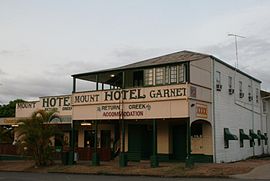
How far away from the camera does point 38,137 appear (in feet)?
92.9

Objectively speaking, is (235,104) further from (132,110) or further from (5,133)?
(5,133)

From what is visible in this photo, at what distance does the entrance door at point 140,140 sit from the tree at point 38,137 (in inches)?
234

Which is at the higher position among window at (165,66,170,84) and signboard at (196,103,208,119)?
window at (165,66,170,84)

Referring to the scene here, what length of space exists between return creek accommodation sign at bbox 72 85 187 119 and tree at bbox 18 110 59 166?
2.27 meters

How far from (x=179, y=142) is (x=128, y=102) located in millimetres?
5483

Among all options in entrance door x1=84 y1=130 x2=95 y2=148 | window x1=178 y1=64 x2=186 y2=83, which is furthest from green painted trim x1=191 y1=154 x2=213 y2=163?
entrance door x1=84 y1=130 x2=95 y2=148

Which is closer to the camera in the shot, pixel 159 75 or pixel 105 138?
pixel 159 75

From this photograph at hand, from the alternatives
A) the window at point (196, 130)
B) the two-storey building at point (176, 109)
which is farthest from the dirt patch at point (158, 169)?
the window at point (196, 130)

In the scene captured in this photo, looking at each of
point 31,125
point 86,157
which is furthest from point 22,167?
point 86,157

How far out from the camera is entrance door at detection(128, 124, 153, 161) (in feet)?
104

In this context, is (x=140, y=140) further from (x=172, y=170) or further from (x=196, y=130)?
(x=172, y=170)

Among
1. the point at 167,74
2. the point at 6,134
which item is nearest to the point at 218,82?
the point at 167,74

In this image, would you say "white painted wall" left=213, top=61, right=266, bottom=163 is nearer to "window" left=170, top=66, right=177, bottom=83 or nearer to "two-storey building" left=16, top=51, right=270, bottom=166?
"two-storey building" left=16, top=51, right=270, bottom=166

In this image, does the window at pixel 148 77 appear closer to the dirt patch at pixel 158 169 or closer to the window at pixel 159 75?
the window at pixel 159 75
